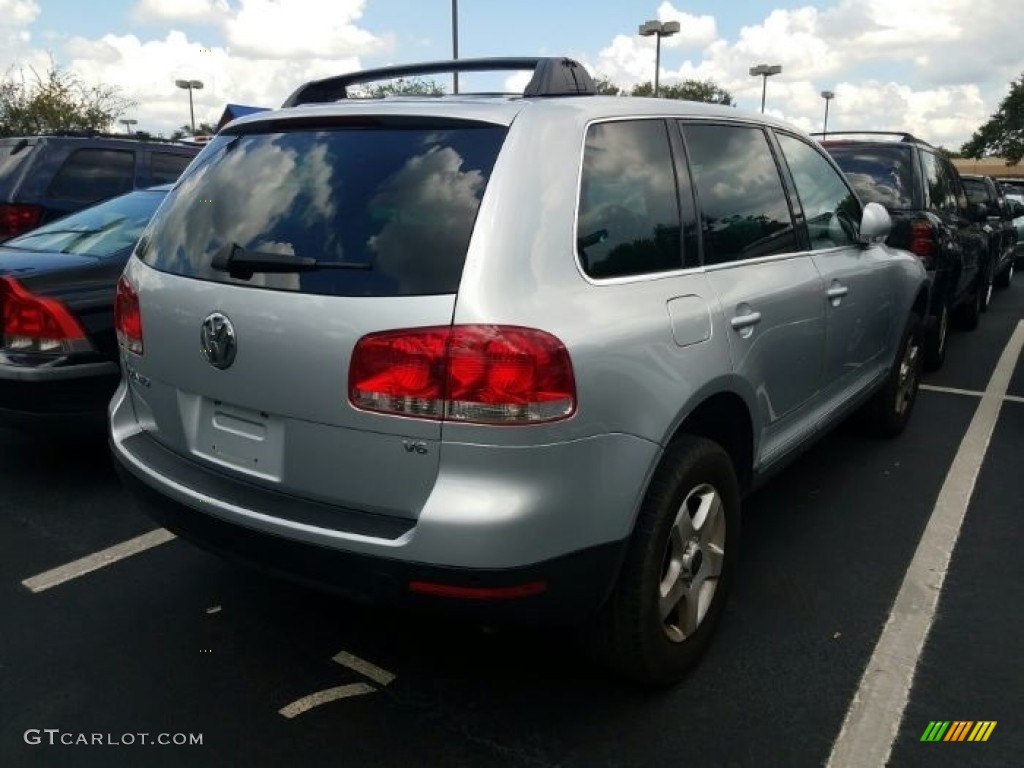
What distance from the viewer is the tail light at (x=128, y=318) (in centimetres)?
273

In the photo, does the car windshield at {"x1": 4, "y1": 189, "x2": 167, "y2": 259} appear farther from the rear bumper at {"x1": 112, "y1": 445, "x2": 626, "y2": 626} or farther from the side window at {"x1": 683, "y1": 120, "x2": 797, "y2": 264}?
the side window at {"x1": 683, "y1": 120, "x2": 797, "y2": 264}

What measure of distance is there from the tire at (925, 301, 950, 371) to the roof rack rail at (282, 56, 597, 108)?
487cm

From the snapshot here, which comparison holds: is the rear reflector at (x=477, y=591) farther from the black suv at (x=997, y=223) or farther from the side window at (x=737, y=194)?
the black suv at (x=997, y=223)

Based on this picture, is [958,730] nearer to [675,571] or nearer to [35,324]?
[675,571]

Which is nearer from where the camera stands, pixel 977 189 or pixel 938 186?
pixel 938 186

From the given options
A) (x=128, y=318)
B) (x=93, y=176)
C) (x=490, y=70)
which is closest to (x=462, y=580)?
(x=128, y=318)

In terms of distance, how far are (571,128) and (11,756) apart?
226cm

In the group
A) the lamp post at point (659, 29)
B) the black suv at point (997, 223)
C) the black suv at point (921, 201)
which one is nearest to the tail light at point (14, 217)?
the black suv at point (921, 201)

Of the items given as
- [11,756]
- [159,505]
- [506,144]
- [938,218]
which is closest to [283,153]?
[506,144]

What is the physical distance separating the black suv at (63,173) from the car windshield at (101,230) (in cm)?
203

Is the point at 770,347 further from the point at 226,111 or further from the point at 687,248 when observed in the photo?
the point at 226,111

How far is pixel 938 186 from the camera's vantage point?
703 cm

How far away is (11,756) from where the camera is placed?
7.61 ft

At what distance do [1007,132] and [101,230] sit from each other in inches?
2390
